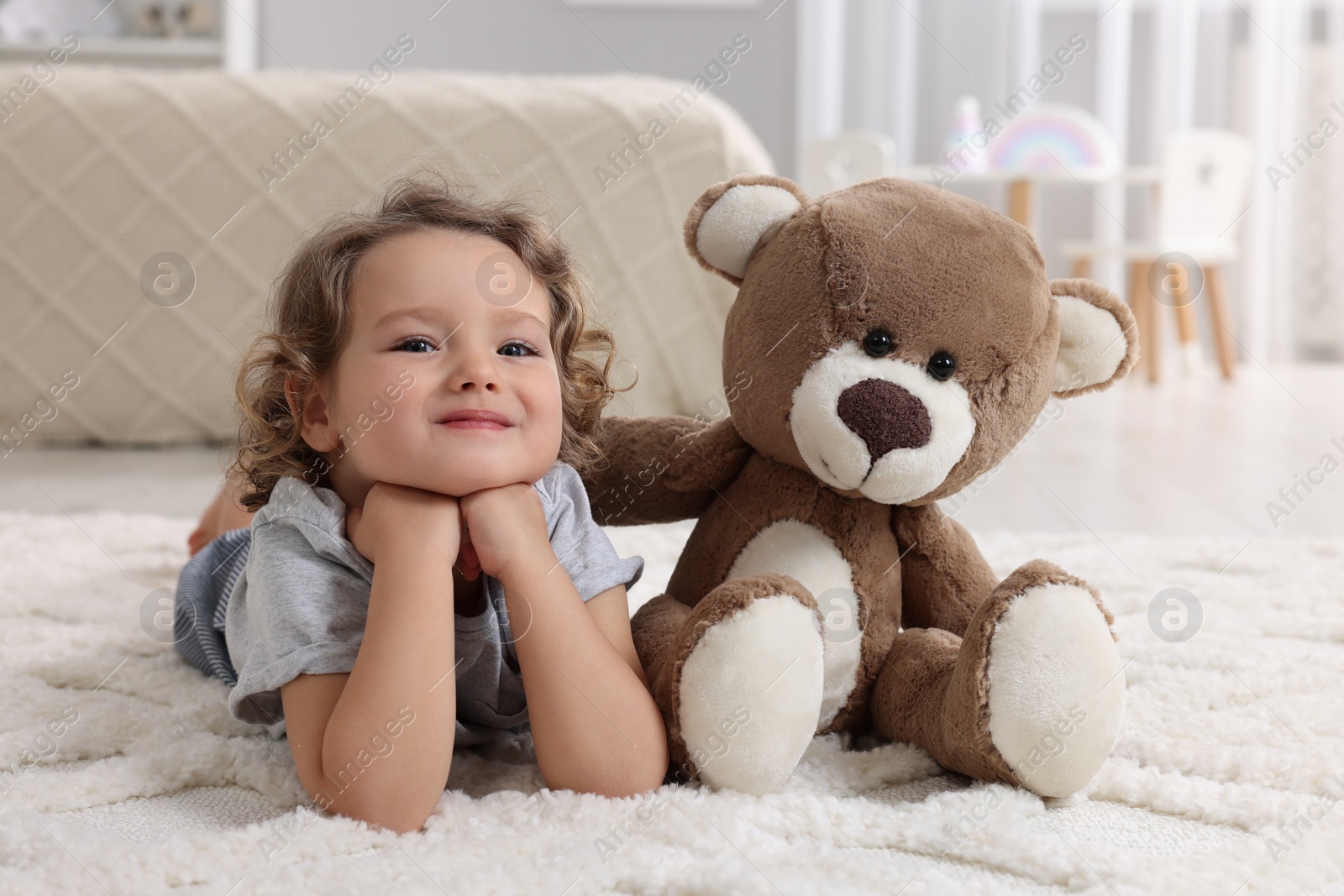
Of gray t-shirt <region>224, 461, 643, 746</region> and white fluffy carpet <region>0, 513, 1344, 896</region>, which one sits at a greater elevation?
gray t-shirt <region>224, 461, 643, 746</region>

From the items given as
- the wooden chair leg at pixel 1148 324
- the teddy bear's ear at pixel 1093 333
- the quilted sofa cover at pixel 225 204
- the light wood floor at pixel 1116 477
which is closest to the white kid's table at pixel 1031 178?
the wooden chair leg at pixel 1148 324

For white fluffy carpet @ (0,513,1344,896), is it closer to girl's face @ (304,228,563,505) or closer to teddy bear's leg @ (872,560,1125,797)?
teddy bear's leg @ (872,560,1125,797)

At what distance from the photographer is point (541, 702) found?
1.88 feet

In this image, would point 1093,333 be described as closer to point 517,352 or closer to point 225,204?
point 517,352

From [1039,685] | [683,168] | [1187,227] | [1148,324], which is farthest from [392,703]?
[1187,227]

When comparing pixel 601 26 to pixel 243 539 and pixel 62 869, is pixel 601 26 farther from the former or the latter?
pixel 62 869

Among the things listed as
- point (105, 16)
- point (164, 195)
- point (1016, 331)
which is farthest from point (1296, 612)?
point (105, 16)

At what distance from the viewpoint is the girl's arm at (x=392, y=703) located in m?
0.54

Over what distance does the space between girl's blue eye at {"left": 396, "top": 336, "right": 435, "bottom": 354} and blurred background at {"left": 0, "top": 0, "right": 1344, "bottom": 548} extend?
29cm

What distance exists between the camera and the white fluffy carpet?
0.51m

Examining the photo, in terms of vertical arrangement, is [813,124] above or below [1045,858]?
above

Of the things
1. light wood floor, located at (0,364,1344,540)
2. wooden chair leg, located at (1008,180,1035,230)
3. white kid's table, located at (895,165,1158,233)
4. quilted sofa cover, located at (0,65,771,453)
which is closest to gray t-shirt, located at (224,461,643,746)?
light wood floor, located at (0,364,1344,540)

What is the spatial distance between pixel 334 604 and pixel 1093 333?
466 millimetres

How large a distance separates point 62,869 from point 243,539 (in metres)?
0.39
